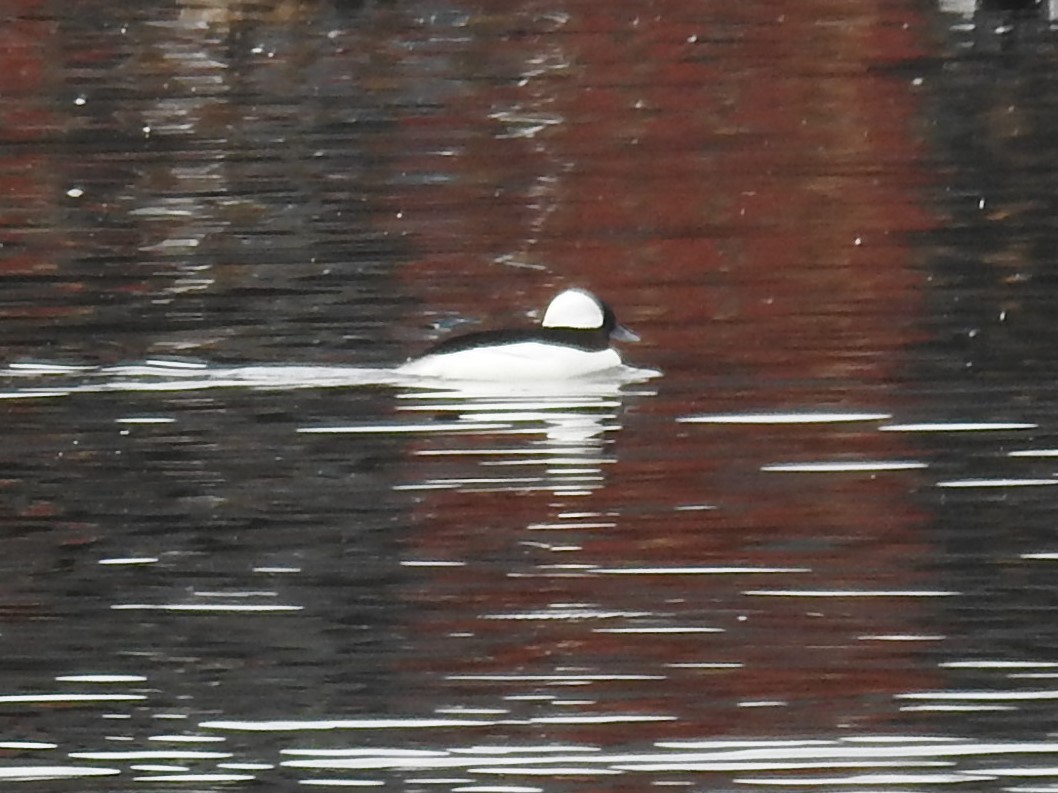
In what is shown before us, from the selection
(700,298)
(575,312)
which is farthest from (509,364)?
(700,298)

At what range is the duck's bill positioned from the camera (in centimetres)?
1501

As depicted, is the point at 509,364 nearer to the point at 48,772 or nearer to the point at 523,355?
the point at 523,355

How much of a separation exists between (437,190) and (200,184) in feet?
5.73

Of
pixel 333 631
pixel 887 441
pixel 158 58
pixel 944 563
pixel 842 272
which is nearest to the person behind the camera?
pixel 333 631

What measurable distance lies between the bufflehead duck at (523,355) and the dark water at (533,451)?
0.54 feet

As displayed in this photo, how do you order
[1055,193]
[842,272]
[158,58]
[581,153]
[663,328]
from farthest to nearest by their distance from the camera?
[158,58]
[581,153]
[1055,193]
[842,272]
[663,328]

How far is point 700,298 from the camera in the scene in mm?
16406

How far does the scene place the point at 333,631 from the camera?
977 cm

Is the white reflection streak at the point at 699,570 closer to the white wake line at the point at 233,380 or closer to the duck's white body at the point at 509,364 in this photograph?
the white wake line at the point at 233,380

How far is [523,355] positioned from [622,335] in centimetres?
109

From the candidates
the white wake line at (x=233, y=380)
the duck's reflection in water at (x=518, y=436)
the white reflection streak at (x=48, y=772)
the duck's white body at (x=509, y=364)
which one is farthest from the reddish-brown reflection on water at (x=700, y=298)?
the white reflection streak at (x=48, y=772)

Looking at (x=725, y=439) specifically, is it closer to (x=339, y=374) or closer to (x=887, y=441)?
(x=887, y=441)

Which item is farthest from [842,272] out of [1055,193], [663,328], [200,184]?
[200,184]

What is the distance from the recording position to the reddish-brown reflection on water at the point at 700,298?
948 cm
